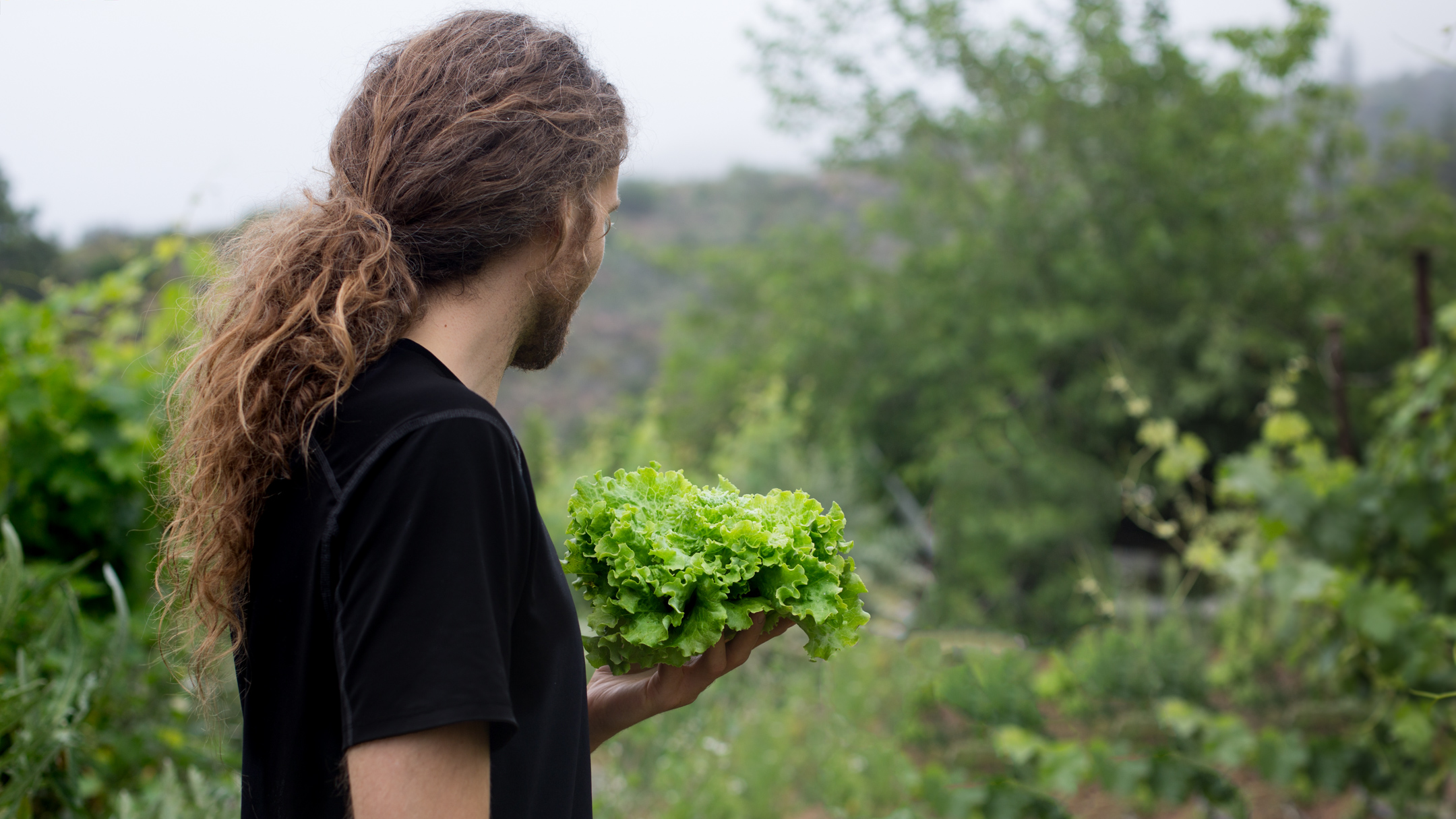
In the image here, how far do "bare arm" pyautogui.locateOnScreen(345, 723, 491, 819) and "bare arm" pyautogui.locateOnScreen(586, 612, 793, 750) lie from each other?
347mm

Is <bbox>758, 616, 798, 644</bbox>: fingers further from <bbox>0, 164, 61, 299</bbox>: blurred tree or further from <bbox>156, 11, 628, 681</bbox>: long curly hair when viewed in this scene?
<bbox>0, 164, 61, 299</bbox>: blurred tree

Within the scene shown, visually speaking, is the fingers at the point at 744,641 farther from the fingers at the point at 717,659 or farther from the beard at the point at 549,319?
the beard at the point at 549,319

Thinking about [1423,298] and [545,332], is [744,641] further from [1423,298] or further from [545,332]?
[1423,298]

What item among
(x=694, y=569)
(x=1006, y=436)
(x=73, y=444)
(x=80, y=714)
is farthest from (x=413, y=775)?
Result: (x=1006, y=436)

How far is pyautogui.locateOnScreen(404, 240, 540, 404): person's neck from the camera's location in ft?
3.99

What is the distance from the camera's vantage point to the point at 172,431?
4.86ft

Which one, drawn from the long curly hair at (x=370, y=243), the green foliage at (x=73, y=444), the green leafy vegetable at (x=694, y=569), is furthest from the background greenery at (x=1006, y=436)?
the green leafy vegetable at (x=694, y=569)

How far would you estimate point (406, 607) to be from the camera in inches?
38.6

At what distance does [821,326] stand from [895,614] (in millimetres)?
2247

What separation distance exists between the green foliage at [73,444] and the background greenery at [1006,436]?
0.6 inches

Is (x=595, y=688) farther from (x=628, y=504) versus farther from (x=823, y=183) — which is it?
(x=823, y=183)

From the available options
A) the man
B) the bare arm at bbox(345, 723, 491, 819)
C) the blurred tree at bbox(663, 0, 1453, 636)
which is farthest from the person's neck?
the blurred tree at bbox(663, 0, 1453, 636)

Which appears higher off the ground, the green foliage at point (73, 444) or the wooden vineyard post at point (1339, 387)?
the wooden vineyard post at point (1339, 387)

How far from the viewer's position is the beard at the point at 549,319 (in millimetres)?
1299
